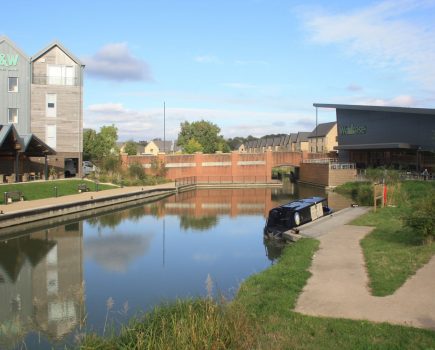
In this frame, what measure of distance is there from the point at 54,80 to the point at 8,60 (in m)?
4.17

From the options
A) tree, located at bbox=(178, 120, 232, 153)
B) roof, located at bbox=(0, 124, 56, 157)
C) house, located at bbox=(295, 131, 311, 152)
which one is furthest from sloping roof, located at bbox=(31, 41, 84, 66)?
house, located at bbox=(295, 131, 311, 152)

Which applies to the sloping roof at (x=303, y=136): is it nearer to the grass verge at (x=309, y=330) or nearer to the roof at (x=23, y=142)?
the roof at (x=23, y=142)

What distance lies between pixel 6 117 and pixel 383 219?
34340 millimetres

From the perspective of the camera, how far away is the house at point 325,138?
305 ft

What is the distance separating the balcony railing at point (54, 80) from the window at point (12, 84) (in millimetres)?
1520

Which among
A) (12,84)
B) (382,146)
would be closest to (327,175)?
(382,146)

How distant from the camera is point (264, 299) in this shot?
9.57 m

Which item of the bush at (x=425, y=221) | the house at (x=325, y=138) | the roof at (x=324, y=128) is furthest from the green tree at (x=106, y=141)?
the bush at (x=425, y=221)

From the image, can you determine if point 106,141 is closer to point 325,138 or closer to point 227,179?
point 227,179

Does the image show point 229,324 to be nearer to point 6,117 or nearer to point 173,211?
point 173,211

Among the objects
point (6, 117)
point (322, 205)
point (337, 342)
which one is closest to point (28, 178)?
point (6, 117)

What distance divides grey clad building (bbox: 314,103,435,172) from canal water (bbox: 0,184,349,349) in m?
26.7

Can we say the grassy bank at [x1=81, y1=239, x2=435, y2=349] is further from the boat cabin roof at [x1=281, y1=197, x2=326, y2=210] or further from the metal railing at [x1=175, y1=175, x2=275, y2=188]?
the metal railing at [x1=175, y1=175, x2=275, y2=188]

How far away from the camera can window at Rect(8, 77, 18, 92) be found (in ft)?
138
